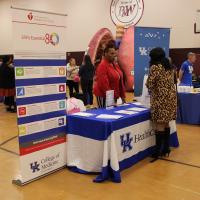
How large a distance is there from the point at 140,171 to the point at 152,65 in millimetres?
1176

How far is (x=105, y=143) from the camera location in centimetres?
314

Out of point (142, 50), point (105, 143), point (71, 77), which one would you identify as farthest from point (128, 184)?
point (71, 77)

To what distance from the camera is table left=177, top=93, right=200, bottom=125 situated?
546cm

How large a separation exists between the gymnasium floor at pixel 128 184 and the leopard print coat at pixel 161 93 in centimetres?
57

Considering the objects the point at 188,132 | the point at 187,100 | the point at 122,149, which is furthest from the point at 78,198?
the point at 187,100

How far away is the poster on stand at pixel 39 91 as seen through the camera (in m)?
3.00

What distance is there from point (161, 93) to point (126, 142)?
2.23 ft

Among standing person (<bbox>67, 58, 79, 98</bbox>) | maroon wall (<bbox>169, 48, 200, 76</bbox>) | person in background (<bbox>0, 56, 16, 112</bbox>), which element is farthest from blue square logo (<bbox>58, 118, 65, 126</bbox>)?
maroon wall (<bbox>169, 48, 200, 76</bbox>)

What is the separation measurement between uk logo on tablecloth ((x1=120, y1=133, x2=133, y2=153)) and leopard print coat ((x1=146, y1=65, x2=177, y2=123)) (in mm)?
420

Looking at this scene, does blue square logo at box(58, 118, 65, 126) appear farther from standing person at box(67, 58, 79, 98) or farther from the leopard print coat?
standing person at box(67, 58, 79, 98)

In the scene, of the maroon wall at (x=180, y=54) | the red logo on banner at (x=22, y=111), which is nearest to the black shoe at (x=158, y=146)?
the red logo on banner at (x=22, y=111)

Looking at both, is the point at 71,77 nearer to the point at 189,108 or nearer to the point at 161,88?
the point at 189,108

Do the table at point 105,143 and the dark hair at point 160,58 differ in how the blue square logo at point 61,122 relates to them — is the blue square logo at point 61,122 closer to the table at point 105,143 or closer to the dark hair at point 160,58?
the table at point 105,143

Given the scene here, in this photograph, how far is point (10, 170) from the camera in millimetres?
3568
